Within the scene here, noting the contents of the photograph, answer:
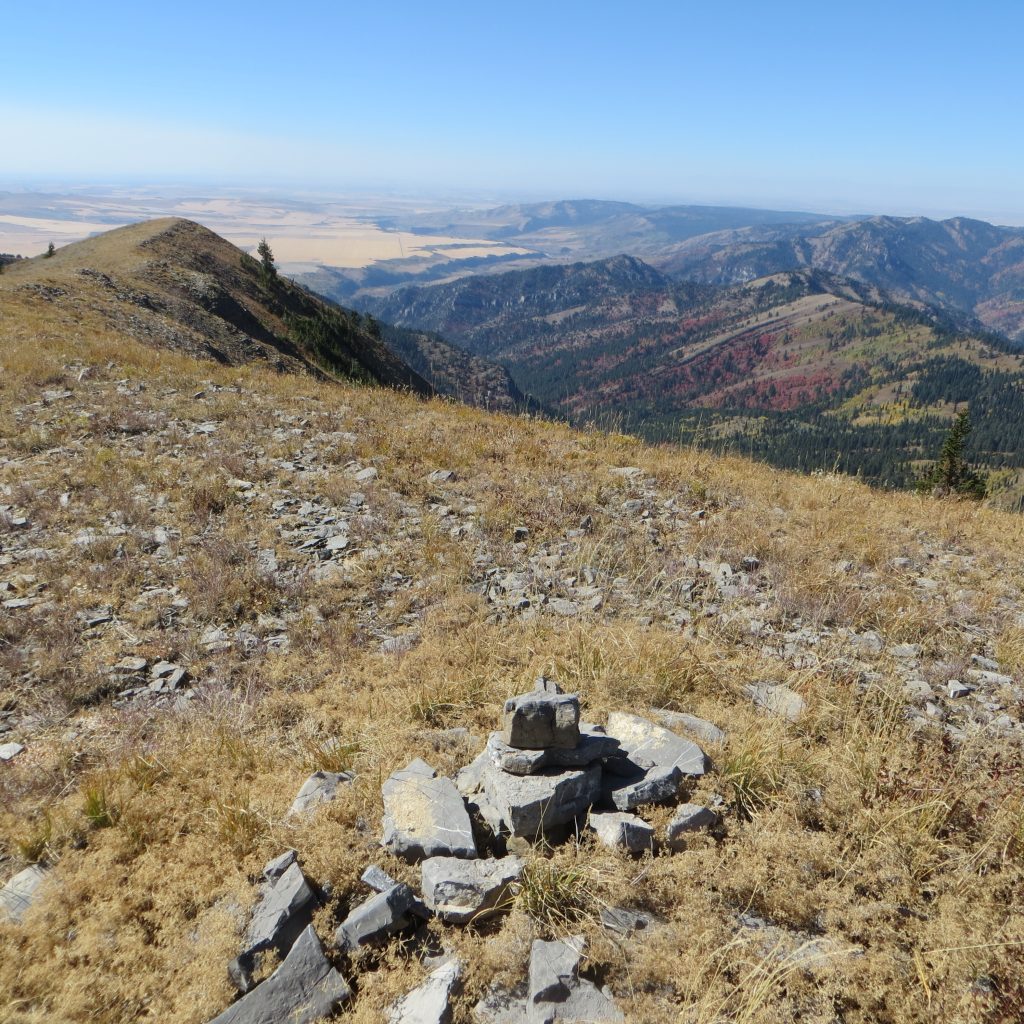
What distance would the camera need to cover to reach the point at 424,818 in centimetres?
429

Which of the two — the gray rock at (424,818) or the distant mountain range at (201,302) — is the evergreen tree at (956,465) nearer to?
the distant mountain range at (201,302)

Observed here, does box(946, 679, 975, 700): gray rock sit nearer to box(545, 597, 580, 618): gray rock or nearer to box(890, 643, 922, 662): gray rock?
box(890, 643, 922, 662): gray rock

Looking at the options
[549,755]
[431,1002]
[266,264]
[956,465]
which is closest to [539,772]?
[549,755]

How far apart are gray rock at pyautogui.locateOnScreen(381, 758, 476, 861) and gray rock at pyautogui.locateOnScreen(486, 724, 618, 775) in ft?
1.46

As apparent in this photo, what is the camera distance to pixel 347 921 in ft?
12.0

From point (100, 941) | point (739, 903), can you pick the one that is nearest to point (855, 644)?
point (739, 903)

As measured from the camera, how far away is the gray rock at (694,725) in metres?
5.37

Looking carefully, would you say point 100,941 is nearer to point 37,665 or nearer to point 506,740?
point 506,740

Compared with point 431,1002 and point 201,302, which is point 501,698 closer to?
point 431,1002

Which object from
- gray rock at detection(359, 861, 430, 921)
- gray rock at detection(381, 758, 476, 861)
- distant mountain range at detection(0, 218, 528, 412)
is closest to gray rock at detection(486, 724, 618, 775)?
gray rock at detection(381, 758, 476, 861)

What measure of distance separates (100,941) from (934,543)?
1219 centimetres

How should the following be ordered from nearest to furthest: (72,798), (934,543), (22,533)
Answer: (72,798) < (22,533) < (934,543)

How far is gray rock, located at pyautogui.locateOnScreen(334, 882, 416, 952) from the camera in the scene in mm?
3602

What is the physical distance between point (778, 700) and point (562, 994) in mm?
3706
